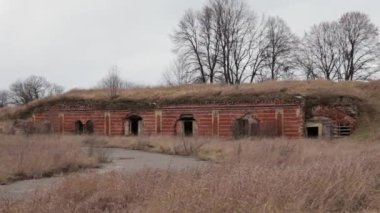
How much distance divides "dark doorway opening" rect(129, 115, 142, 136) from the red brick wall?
1.63ft

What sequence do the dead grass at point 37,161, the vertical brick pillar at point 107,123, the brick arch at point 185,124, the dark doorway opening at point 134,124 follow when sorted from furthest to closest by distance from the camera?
the vertical brick pillar at point 107,123 → the dark doorway opening at point 134,124 → the brick arch at point 185,124 → the dead grass at point 37,161

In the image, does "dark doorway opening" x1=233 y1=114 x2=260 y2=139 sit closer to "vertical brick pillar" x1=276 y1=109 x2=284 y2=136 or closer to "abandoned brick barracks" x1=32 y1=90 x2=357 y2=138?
"abandoned brick barracks" x1=32 y1=90 x2=357 y2=138

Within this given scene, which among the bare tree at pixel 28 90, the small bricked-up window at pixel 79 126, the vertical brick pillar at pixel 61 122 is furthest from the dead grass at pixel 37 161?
the bare tree at pixel 28 90

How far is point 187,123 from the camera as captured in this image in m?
36.0

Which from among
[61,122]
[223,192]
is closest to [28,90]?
[61,122]

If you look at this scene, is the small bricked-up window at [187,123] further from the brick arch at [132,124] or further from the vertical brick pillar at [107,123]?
the vertical brick pillar at [107,123]

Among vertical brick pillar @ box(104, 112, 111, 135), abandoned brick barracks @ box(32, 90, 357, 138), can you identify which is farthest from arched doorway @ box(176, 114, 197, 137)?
vertical brick pillar @ box(104, 112, 111, 135)

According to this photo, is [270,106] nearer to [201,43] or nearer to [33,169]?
[33,169]

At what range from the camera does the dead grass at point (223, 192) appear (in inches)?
255

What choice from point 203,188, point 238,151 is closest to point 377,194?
point 203,188

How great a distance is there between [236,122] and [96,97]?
12.5 m

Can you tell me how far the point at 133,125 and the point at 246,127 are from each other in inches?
380

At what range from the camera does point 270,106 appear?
107ft

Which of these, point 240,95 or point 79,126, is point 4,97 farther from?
point 240,95
